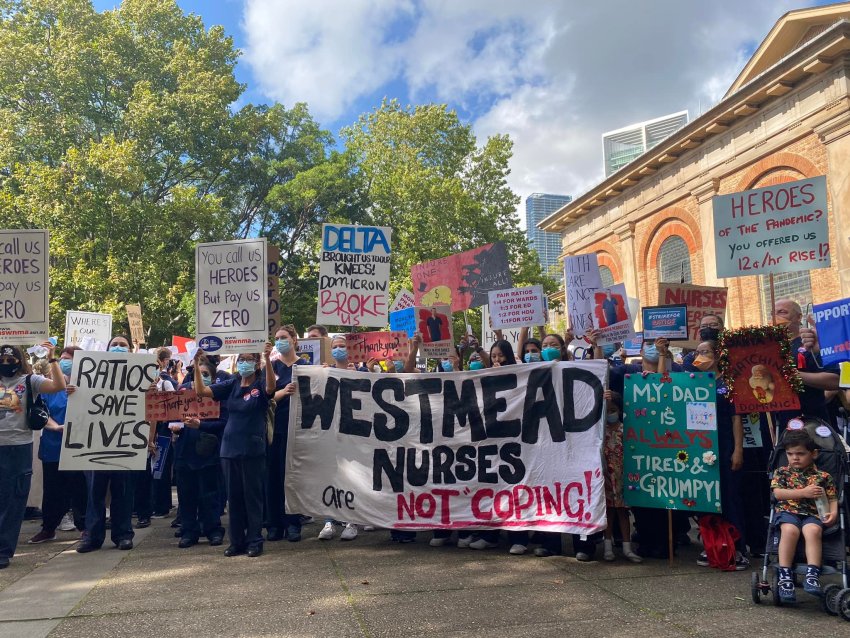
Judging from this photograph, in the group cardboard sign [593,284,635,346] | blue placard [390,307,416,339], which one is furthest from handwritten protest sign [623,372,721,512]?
blue placard [390,307,416,339]

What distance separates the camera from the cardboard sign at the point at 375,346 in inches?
342

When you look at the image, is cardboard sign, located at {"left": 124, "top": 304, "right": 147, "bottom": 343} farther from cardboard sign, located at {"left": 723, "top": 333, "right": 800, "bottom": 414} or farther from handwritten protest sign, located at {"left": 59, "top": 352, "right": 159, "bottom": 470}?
cardboard sign, located at {"left": 723, "top": 333, "right": 800, "bottom": 414}

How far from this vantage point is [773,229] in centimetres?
830

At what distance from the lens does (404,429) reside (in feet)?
22.5

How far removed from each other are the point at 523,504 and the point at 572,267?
15.3 ft

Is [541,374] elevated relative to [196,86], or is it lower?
lower

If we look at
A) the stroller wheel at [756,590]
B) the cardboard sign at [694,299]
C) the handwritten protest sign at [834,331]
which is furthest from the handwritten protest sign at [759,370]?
the cardboard sign at [694,299]

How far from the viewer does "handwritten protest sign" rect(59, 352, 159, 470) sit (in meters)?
6.92

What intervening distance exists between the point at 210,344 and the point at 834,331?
226 inches

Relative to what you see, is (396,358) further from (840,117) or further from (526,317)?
(840,117)

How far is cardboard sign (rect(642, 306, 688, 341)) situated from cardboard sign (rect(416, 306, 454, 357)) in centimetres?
234

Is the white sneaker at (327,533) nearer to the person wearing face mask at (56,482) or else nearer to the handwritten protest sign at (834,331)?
the person wearing face mask at (56,482)

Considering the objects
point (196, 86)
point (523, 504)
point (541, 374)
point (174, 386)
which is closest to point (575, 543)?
point (523, 504)

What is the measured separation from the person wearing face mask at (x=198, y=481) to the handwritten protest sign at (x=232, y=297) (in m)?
0.37
